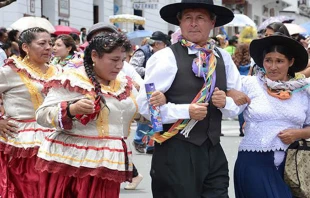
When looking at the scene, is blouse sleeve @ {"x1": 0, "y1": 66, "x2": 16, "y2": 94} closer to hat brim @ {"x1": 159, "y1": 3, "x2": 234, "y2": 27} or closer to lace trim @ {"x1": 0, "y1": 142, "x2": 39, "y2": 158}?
Result: lace trim @ {"x1": 0, "y1": 142, "x2": 39, "y2": 158}

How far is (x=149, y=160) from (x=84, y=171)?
19.8 ft

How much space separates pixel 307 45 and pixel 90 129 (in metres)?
3.90

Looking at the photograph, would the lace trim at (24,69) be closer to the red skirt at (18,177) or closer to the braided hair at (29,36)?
the braided hair at (29,36)

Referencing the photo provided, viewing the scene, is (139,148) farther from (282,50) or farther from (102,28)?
(282,50)

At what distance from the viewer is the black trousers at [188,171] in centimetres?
500

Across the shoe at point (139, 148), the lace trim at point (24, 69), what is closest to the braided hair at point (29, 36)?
the lace trim at point (24, 69)

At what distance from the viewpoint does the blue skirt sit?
18.0 ft

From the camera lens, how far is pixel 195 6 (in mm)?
5074

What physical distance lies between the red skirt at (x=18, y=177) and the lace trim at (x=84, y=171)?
1489mm

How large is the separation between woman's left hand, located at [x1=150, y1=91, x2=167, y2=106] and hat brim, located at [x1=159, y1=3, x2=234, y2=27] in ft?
2.12

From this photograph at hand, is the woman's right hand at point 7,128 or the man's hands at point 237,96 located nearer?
the man's hands at point 237,96

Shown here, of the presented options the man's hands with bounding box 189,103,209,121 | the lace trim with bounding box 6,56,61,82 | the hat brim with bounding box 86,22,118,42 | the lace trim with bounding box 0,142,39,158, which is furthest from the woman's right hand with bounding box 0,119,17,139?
the man's hands with bounding box 189,103,209,121

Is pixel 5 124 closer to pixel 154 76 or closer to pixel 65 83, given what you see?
pixel 65 83

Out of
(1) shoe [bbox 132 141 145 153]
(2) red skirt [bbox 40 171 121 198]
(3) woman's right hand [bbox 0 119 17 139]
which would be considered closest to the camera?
(2) red skirt [bbox 40 171 121 198]
